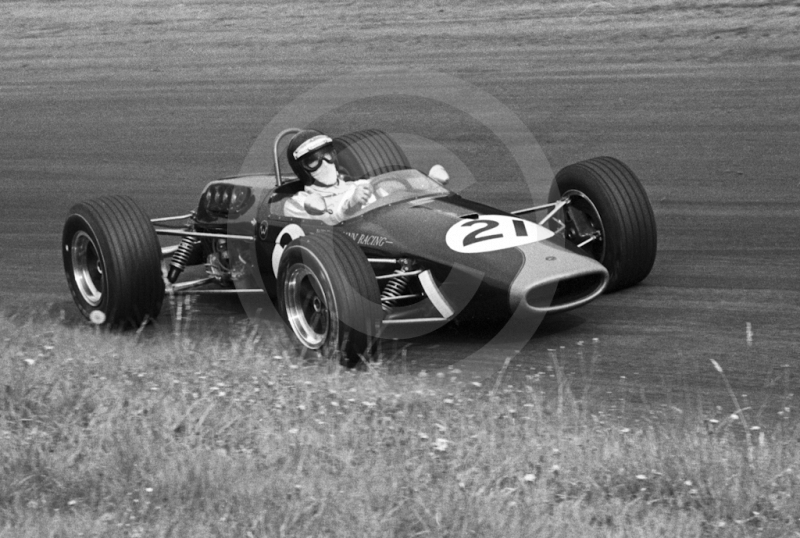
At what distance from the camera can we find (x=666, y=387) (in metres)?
6.18

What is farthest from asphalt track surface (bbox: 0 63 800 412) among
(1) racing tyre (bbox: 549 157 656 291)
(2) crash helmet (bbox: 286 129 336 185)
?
(2) crash helmet (bbox: 286 129 336 185)

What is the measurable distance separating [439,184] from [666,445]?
343 cm

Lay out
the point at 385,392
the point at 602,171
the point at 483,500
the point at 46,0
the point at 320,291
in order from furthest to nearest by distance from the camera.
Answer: the point at 46,0 < the point at 602,171 < the point at 320,291 < the point at 385,392 < the point at 483,500

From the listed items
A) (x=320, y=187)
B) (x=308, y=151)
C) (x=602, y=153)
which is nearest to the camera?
(x=308, y=151)

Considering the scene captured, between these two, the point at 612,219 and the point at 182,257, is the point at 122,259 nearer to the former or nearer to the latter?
the point at 182,257

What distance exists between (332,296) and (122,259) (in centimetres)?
173

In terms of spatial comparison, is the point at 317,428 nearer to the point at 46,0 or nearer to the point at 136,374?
the point at 136,374

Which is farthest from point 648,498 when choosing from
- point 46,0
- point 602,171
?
point 46,0

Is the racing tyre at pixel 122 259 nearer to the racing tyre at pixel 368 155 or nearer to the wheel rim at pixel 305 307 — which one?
the wheel rim at pixel 305 307

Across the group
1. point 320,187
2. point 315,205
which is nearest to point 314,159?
point 320,187

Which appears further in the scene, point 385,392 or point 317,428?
point 385,392

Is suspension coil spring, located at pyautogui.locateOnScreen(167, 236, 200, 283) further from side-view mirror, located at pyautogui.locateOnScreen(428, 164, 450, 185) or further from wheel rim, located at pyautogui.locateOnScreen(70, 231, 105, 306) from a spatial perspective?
side-view mirror, located at pyautogui.locateOnScreen(428, 164, 450, 185)

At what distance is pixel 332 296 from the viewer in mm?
6477

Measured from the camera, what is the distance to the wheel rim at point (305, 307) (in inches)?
271
